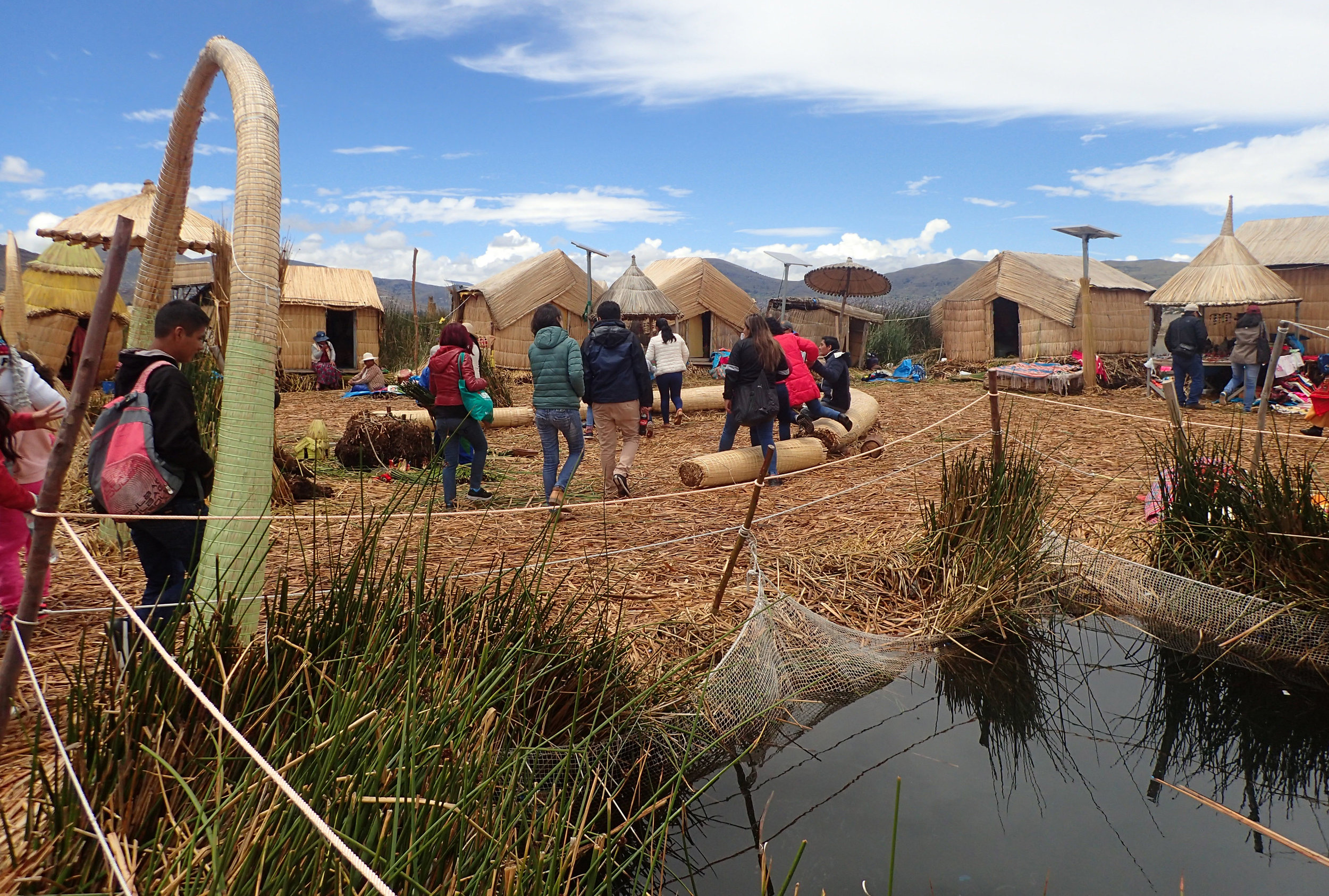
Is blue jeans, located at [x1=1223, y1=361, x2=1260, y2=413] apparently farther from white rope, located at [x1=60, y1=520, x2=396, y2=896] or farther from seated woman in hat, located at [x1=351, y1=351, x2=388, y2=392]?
Result: white rope, located at [x1=60, y1=520, x2=396, y2=896]

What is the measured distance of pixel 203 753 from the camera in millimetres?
2439

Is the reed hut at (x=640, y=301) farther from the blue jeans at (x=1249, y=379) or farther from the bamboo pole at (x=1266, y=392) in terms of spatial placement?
the bamboo pole at (x=1266, y=392)

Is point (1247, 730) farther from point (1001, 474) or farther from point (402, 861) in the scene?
point (402, 861)

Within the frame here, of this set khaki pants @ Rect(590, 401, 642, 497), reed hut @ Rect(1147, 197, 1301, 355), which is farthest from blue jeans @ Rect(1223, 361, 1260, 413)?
khaki pants @ Rect(590, 401, 642, 497)

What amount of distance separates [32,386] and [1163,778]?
16.5ft

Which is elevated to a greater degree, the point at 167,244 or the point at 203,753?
the point at 167,244

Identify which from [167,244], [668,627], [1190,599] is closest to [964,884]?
[668,627]

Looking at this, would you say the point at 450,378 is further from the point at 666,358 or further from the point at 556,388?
the point at 666,358

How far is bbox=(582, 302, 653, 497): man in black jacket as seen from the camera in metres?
6.93

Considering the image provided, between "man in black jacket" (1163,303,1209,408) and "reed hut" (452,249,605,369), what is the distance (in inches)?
459

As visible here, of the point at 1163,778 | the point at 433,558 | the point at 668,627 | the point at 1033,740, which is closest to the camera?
the point at 1163,778

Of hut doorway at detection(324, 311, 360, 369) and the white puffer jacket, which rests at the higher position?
hut doorway at detection(324, 311, 360, 369)

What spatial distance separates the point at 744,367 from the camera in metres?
7.32

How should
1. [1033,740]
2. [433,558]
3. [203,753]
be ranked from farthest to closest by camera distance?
[433,558] < [1033,740] < [203,753]
